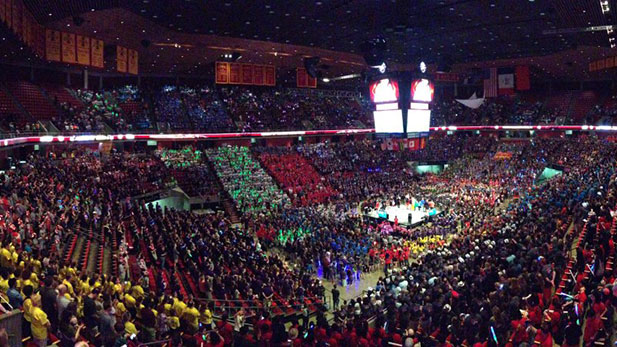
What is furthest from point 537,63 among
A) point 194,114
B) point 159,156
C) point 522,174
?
point 159,156

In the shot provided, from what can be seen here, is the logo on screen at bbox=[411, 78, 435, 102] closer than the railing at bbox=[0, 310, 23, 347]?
No

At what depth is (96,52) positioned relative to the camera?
2409 cm

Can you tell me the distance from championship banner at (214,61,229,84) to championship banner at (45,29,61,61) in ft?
43.9

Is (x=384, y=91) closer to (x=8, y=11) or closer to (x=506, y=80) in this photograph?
(x=8, y=11)

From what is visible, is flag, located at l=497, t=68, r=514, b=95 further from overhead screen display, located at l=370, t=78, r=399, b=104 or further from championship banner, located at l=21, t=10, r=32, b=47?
championship banner, located at l=21, t=10, r=32, b=47

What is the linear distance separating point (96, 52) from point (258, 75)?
45.5 ft

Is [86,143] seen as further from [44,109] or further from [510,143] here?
[510,143]

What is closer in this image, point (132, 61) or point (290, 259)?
point (290, 259)

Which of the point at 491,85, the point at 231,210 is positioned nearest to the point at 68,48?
the point at 231,210

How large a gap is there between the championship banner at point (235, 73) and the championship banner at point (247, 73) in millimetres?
289

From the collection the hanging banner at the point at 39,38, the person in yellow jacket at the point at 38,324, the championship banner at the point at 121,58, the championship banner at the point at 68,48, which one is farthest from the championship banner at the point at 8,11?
the person in yellow jacket at the point at 38,324

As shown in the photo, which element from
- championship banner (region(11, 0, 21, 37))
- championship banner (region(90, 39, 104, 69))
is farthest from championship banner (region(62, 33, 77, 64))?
championship banner (region(11, 0, 21, 37))

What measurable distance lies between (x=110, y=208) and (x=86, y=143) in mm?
12365

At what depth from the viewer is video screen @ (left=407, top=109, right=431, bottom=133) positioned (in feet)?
70.9
